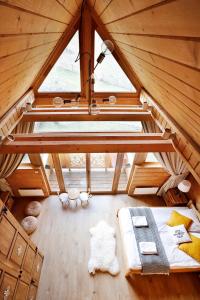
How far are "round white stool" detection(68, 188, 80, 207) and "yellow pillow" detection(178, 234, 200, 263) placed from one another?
7.86 ft

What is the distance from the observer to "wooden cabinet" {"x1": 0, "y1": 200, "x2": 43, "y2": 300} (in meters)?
1.97

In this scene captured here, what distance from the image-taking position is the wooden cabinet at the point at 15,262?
77.4 inches

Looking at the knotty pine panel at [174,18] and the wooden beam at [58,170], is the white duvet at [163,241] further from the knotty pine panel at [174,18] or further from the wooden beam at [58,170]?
the knotty pine panel at [174,18]

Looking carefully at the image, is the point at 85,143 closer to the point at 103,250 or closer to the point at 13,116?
the point at 13,116

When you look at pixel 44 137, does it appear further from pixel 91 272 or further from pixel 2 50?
pixel 91 272

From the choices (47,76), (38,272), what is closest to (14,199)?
(38,272)

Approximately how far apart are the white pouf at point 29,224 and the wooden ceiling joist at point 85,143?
2173 mm

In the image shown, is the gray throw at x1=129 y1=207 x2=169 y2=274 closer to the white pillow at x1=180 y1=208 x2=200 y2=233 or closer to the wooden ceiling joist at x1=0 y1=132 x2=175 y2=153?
the white pillow at x1=180 y1=208 x2=200 y2=233

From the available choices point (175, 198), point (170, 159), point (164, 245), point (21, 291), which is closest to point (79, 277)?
point (21, 291)

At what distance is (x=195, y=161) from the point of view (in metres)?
2.18

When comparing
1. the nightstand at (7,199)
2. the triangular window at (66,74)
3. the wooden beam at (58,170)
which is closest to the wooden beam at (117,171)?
the wooden beam at (58,170)

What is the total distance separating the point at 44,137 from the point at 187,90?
1903 millimetres

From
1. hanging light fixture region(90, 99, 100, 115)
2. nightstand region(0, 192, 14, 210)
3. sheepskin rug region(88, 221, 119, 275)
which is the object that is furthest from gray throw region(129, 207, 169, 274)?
nightstand region(0, 192, 14, 210)

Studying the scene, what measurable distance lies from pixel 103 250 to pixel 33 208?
6.04 ft
